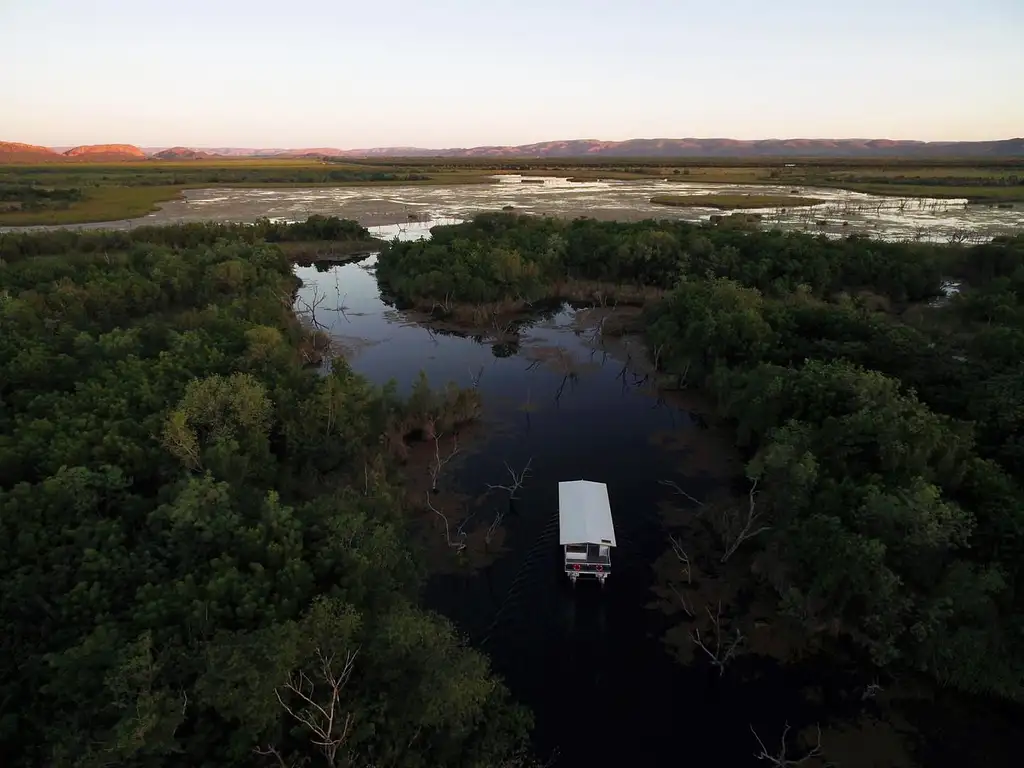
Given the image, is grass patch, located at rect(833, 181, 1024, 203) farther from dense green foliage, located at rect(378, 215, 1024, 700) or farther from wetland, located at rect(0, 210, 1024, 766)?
wetland, located at rect(0, 210, 1024, 766)

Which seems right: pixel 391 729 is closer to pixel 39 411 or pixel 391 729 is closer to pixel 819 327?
pixel 39 411

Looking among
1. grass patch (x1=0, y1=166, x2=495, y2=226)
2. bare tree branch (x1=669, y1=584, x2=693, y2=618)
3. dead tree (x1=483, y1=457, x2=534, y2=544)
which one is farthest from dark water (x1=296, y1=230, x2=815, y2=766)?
grass patch (x1=0, y1=166, x2=495, y2=226)

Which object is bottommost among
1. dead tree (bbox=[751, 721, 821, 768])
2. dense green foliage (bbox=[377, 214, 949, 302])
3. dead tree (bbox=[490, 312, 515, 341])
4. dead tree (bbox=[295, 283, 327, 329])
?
dead tree (bbox=[751, 721, 821, 768])

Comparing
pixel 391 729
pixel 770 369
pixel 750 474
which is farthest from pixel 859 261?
pixel 391 729

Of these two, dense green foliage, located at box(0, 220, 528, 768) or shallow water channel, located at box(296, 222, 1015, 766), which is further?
shallow water channel, located at box(296, 222, 1015, 766)

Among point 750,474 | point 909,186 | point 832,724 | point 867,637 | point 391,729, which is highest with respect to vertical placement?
point 909,186
